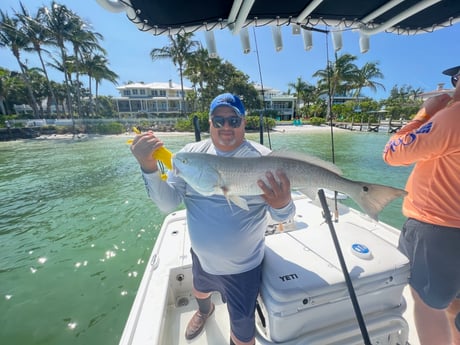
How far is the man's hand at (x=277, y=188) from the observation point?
57.0 inches

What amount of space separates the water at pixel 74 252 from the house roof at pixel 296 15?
184 centimetres

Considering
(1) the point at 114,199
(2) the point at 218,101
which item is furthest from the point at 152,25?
(1) the point at 114,199

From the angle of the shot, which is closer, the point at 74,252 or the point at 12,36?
the point at 74,252

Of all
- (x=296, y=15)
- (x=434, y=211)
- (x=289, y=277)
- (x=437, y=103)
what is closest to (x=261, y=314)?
(x=289, y=277)

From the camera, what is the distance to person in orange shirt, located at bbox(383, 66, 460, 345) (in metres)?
1.31

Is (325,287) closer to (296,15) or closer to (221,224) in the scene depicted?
(221,224)

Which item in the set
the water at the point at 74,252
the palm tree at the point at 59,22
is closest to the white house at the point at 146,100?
the palm tree at the point at 59,22

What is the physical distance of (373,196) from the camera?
144cm

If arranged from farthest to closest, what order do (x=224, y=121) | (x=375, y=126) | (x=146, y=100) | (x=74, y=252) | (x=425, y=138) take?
(x=146, y=100), (x=375, y=126), (x=74, y=252), (x=224, y=121), (x=425, y=138)

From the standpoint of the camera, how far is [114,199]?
8062 mm

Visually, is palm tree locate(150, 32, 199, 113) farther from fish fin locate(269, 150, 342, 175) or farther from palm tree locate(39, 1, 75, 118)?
fish fin locate(269, 150, 342, 175)

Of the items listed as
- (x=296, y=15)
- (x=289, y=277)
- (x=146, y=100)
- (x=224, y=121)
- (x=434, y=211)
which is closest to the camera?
(x=434, y=211)

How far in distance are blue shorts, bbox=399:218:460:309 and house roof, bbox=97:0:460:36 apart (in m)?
2.22

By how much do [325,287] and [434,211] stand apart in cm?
87
